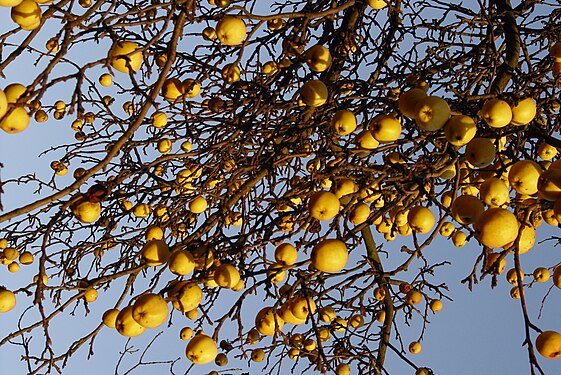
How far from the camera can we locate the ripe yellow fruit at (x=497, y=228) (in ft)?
5.26

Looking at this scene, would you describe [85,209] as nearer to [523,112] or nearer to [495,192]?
[495,192]

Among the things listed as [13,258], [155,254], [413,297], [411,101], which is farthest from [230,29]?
[13,258]

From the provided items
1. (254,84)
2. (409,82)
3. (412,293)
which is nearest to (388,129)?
(409,82)

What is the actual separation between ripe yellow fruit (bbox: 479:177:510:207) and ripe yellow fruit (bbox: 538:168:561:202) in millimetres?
296

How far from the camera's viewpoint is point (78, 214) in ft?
6.58

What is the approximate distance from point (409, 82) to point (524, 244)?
117cm

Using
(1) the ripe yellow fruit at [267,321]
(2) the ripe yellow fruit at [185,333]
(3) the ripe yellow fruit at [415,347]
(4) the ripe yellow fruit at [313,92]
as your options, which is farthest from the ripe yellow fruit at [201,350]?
(3) the ripe yellow fruit at [415,347]

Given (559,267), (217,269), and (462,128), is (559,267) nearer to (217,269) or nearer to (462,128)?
(462,128)

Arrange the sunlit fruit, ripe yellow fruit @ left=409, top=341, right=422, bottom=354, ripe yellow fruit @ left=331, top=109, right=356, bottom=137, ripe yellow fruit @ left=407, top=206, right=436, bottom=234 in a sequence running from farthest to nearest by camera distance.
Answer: ripe yellow fruit @ left=409, top=341, right=422, bottom=354, the sunlit fruit, ripe yellow fruit @ left=331, top=109, right=356, bottom=137, ripe yellow fruit @ left=407, top=206, right=436, bottom=234

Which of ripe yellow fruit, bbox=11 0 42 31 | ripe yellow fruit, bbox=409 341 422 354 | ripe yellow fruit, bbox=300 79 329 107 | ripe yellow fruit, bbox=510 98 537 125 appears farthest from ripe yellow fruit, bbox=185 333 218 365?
ripe yellow fruit, bbox=409 341 422 354

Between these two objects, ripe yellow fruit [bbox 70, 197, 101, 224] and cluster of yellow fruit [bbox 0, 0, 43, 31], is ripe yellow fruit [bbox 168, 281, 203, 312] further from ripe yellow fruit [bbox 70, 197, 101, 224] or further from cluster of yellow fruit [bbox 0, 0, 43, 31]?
cluster of yellow fruit [bbox 0, 0, 43, 31]

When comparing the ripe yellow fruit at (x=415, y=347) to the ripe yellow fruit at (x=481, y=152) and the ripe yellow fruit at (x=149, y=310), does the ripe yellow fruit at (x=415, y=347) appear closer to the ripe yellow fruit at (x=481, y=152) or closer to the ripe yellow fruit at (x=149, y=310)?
the ripe yellow fruit at (x=481, y=152)

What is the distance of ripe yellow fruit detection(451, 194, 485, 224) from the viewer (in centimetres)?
175

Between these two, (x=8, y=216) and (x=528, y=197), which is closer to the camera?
(x=8, y=216)
